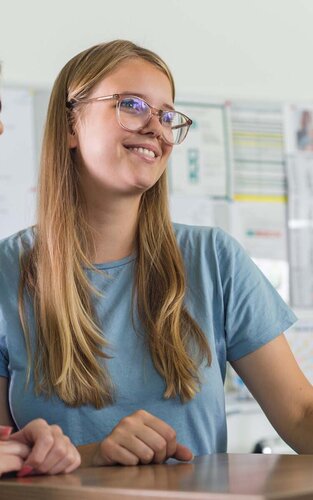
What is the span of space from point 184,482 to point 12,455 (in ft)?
0.89

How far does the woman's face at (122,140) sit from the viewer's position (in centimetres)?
151

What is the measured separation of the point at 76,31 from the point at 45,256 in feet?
4.73

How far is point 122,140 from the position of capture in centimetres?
154

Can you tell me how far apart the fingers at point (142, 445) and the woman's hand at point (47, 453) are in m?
0.08

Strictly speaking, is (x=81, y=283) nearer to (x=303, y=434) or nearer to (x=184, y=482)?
(x=303, y=434)

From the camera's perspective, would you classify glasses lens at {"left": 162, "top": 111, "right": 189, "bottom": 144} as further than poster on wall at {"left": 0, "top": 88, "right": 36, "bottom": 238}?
No

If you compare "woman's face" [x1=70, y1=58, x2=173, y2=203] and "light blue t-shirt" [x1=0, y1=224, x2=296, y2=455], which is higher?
"woman's face" [x1=70, y1=58, x2=173, y2=203]

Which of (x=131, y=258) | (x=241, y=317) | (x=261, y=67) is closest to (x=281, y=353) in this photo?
(x=241, y=317)

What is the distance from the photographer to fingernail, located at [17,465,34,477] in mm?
985

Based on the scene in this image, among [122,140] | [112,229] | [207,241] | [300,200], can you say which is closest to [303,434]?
[207,241]

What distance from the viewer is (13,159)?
2762mm

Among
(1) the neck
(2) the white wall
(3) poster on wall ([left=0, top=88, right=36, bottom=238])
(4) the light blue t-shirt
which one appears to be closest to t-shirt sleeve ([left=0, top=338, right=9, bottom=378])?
(4) the light blue t-shirt

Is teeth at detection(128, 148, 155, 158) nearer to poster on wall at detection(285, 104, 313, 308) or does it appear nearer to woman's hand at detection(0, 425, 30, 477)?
woman's hand at detection(0, 425, 30, 477)

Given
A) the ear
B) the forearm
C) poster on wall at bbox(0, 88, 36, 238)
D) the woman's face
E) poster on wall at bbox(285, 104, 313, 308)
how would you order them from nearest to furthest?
the forearm, the woman's face, the ear, poster on wall at bbox(0, 88, 36, 238), poster on wall at bbox(285, 104, 313, 308)
